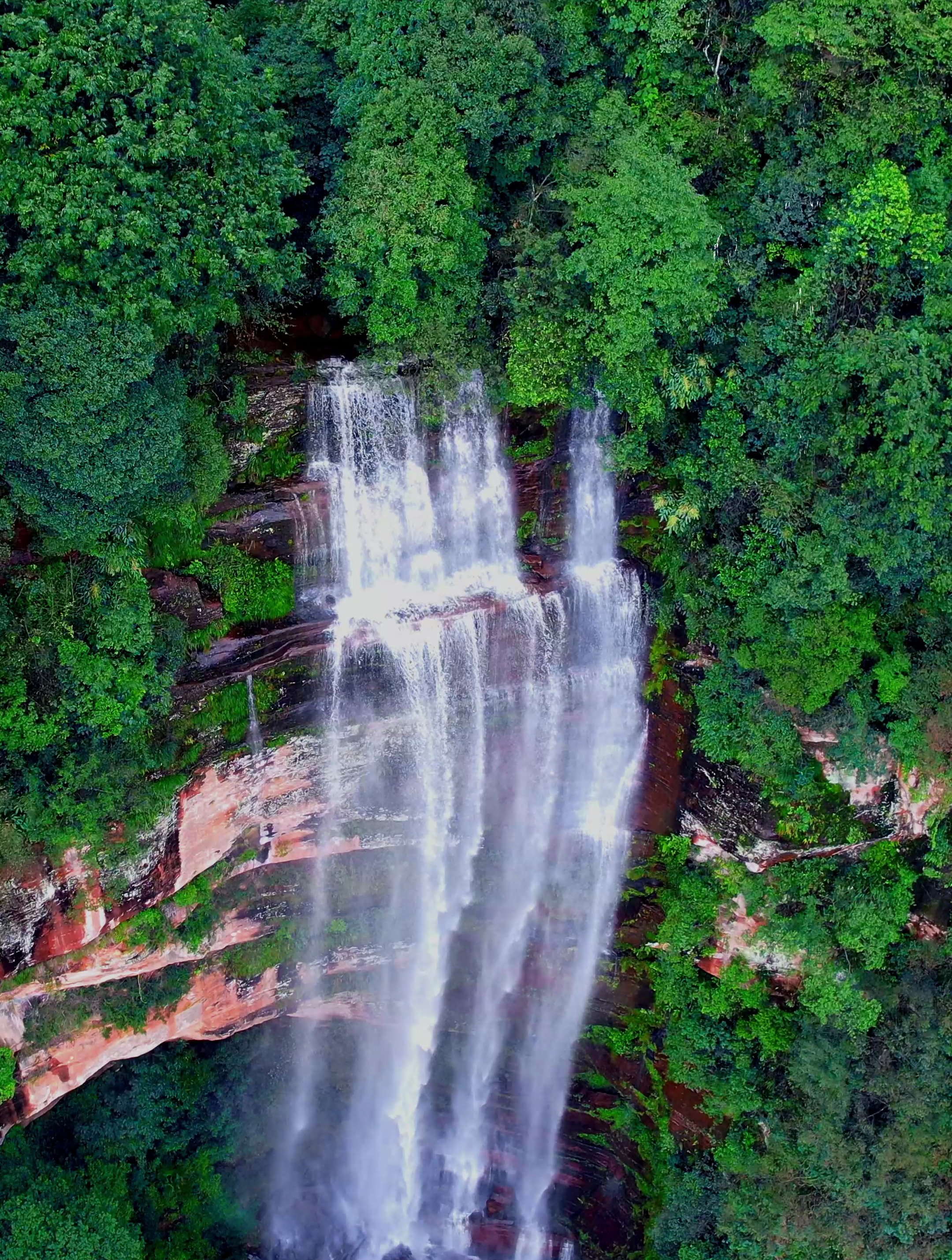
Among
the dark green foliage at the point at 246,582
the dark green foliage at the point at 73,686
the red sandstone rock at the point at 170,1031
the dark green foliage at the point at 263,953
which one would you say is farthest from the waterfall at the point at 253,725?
the red sandstone rock at the point at 170,1031

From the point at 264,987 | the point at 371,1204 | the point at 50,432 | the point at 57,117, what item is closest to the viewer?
the point at 57,117

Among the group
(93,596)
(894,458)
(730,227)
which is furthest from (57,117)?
(894,458)

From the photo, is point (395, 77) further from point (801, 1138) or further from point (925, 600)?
point (801, 1138)

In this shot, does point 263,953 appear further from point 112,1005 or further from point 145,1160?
point 145,1160

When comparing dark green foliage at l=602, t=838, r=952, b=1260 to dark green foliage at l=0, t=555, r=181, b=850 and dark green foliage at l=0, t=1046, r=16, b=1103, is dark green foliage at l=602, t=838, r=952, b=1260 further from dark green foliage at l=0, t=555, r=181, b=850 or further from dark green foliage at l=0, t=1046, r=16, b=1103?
dark green foliage at l=0, t=1046, r=16, b=1103

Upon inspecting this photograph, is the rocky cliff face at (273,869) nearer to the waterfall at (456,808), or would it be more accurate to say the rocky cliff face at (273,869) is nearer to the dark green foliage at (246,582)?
the dark green foliage at (246,582)
